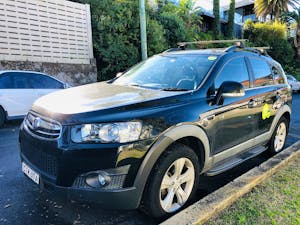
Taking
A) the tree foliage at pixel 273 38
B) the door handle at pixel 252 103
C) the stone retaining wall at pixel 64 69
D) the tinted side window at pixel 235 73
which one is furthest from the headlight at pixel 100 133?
the tree foliage at pixel 273 38

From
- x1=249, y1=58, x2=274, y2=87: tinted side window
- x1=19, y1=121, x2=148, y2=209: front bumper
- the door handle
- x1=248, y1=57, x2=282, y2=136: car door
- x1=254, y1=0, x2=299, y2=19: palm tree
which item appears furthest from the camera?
x1=254, y1=0, x2=299, y2=19: palm tree

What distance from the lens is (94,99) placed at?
285 centimetres

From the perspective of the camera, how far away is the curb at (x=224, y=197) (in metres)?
2.51

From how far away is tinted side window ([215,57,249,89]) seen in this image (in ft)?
11.4

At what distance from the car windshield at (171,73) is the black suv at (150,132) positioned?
0.05 ft

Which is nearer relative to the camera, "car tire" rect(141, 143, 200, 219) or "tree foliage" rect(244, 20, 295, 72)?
"car tire" rect(141, 143, 200, 219)

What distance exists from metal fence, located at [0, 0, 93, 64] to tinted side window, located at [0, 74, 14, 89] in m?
2.43

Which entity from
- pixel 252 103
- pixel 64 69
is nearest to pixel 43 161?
pixel 252 103

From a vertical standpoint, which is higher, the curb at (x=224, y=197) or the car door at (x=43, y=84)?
the car door at (x=43, y=84)

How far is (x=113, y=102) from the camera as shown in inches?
106

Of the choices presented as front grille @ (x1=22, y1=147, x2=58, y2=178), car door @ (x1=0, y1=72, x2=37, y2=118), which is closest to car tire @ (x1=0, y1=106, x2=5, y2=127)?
car door @ (x1=0, y1=72, x2=37, y2=118)

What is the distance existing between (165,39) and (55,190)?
11853 millimetres

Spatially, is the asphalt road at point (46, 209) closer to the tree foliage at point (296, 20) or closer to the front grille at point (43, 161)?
the front grille at point (43, 161)

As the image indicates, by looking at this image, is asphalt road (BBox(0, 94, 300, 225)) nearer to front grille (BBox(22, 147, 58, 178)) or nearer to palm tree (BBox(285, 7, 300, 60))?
front grille (BBox(22, 147, 58, 178))
